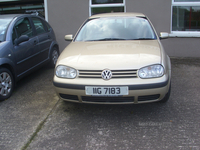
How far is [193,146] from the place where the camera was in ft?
8.16

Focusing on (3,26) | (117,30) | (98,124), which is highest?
(3,26)

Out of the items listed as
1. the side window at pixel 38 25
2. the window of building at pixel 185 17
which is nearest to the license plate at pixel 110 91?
the side window at pixel 38 25

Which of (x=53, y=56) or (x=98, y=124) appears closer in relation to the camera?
(x=98, y=124)

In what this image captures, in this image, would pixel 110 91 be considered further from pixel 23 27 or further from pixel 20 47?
pixel 23 27

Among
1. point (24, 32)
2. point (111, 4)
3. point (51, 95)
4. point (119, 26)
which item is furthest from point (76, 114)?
point (111, 4)

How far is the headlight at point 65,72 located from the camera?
3.03 m

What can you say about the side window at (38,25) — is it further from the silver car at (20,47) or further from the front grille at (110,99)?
the front grille at (110,99)

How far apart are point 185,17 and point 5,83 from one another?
6112 millimetres

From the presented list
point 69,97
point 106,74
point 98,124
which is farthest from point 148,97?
point 69,97

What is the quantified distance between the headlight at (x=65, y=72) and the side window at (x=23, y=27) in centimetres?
187

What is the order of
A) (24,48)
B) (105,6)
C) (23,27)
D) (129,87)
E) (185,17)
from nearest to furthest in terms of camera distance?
(129,87) < (24,48) < (23,27) < (185,17) < (105,6)

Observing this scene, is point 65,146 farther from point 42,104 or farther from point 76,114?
point 42,104

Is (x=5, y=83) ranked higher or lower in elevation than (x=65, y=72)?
lower

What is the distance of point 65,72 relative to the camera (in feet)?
10.1
